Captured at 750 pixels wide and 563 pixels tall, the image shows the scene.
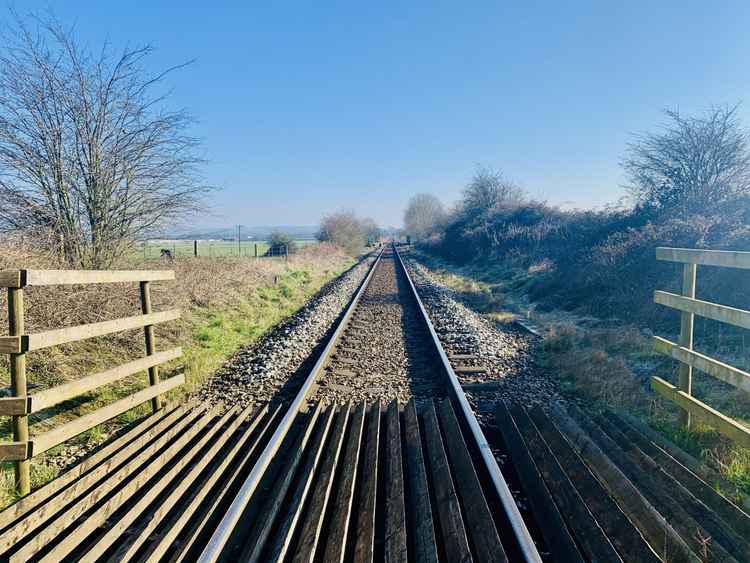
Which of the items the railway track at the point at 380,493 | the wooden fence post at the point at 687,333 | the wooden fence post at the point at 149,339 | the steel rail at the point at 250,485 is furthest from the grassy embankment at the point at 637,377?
the wooden fence post at the point at 149,339

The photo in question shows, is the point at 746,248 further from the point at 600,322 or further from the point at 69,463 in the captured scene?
the point at 69,463

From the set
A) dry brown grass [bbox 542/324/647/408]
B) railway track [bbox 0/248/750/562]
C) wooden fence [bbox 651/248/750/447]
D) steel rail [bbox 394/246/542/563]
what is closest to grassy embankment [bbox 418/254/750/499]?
dry brown grass [bbox 542/324/647/408]

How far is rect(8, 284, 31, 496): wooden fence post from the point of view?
3498 millimetres

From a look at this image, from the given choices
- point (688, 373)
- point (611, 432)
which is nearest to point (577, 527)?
point (611, 432)

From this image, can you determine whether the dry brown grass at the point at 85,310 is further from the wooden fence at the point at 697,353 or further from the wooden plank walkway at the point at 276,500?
the wooden fence at the point at 697,353

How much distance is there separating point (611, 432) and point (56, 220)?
908cm

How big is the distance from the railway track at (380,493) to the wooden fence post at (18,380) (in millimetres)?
307

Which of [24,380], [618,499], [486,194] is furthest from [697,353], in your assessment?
[486,194]

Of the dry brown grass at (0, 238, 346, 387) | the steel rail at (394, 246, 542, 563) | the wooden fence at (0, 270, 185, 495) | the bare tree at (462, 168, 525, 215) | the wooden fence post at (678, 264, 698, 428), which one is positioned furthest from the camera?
the bare tree at (462, 168, 525, 215)

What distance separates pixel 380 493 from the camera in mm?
3479

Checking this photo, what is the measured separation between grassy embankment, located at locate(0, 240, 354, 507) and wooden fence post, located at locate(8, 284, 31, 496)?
12 cm

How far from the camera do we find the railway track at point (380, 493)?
2.76 metres

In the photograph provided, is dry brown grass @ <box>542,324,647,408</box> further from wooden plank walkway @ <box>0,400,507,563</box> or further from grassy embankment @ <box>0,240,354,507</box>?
grassy embankment @ <box>0,240,354,507</box>

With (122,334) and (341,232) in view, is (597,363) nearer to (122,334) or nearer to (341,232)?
(122,334)
